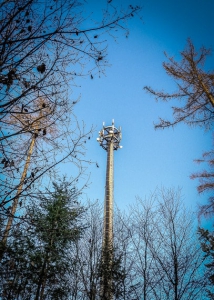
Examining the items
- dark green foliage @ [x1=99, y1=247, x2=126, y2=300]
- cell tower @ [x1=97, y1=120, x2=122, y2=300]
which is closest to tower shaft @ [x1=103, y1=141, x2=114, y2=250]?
cell tower @ [x1=97, y1=120, x2=122, y2=300]

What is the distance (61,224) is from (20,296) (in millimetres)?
2982

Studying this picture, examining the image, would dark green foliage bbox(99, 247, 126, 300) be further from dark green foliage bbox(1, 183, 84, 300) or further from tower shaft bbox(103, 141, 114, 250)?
tower shaft bbox(103, 141, 114, 250)

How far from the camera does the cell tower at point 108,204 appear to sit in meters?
9.14

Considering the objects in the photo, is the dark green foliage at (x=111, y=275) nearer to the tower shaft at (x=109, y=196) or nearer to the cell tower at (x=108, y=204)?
the cell tower at (x=108, y=204)

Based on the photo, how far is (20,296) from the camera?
8.53m

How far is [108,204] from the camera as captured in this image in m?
20.7

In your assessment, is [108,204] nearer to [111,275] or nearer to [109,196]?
[109,196]

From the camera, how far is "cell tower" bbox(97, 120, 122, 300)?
9.14m

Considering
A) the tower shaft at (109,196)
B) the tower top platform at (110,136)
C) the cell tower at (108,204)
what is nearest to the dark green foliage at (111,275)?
the cell tower at (108,204)

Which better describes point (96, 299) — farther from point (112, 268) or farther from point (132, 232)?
point (132, 232)

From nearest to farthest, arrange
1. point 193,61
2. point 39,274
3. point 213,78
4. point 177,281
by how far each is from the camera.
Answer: point 177,281 < point 213,78 < point 193,61 < point 39,274

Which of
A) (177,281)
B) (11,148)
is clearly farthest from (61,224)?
(11,148)

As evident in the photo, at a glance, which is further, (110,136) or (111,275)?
(110,136)

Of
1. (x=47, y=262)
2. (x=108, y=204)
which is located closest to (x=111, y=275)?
(x=47, y=262)
